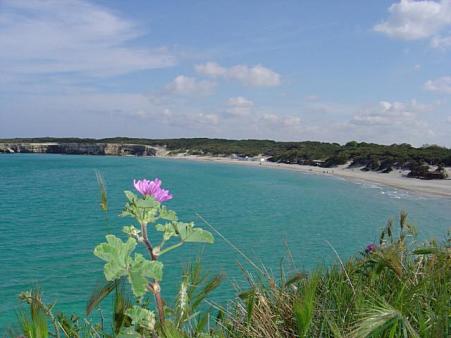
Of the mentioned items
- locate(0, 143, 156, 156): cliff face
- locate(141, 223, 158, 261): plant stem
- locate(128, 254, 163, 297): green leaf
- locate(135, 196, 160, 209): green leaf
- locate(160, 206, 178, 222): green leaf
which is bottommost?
locate(0, 143, 156, 156): cliff face

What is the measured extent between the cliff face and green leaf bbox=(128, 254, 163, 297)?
148724mm

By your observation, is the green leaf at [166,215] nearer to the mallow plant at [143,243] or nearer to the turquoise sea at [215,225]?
the mallow plant at [143,243]

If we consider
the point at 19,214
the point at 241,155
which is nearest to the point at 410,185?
the point at 19,214

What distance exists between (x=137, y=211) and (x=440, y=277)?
2.81 metres

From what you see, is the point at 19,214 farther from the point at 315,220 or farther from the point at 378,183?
the point at 378,183

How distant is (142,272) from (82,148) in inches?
6892

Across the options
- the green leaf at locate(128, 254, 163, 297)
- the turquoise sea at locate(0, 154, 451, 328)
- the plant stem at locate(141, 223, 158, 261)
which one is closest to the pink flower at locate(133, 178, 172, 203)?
the plant stem at locate(141, 223, 158, 261)

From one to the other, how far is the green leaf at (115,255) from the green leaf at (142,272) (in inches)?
1.2

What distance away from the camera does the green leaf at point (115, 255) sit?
5.66 ft

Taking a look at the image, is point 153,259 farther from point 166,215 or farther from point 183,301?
point 183,301

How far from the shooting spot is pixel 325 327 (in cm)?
328

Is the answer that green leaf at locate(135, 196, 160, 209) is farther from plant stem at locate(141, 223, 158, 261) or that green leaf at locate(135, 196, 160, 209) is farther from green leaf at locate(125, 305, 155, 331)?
green leaf at locate(125, 305, 155, 331)

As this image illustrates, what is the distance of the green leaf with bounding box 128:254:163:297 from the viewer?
171cm

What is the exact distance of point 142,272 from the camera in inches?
69.0
